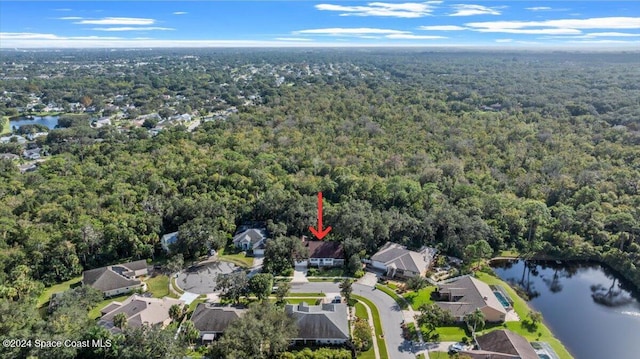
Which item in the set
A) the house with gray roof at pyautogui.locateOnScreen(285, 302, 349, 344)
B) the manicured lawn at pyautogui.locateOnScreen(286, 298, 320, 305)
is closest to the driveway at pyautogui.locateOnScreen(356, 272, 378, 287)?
the manicured lawn at pyautogui.locateOnScreen(286, 298, 320, 305)

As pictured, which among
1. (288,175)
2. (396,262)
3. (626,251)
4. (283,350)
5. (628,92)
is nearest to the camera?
(283,350)

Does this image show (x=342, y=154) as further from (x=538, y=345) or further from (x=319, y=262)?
(x=538, y=345)

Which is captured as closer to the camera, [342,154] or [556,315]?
[556,315]

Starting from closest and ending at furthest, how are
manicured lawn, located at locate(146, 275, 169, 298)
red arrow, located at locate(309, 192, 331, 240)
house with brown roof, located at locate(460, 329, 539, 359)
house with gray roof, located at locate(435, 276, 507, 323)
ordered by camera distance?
house with brown roof, located at locate(460, 329, 539, 359) → house with gray roof, located at locate(435, 276, 507, 323) → manicured lawn, located at locate(146, 275, 169, 298) → red arrow, located at locate(309, 192, 331, 240)

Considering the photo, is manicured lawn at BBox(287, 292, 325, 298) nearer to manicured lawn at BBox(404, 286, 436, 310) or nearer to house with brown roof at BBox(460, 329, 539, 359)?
manicured lawn at BBox(404, 286, 436, 310)

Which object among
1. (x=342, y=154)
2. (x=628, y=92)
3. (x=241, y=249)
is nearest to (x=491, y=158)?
(x=342, y=154)

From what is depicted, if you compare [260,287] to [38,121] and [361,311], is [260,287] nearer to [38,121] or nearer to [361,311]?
[361,311]

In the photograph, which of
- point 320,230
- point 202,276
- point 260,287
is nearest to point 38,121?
point 202,276

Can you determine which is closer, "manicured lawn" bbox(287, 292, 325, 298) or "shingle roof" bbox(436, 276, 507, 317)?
"shingle roof" bbox(436, 276, 507, 317)
